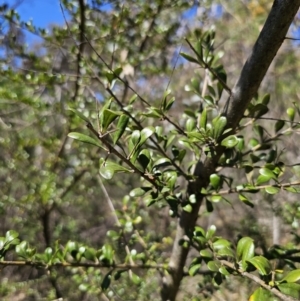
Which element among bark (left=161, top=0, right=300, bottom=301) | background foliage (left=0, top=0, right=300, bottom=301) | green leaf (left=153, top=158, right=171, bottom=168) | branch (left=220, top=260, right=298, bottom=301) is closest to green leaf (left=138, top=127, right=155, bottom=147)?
background foliage (left=0, top=0, right=300, bottom=301)

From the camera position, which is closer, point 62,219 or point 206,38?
point 206,38

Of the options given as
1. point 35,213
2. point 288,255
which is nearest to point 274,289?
point 288,255

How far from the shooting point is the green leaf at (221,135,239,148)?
775mm

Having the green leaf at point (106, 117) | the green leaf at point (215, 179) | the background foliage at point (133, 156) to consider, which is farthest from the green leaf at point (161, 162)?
the green leaf at point (106, 117)

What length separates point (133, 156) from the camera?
0.71m

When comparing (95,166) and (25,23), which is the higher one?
(25,23)

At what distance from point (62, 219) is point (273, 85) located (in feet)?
9.91

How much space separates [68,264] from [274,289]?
1.77 ft

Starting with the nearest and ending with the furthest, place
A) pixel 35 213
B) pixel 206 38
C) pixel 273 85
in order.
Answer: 1. pixel 206 38
2. pixel 35 213
3. pixel 273 85

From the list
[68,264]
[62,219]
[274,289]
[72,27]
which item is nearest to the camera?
[274,289]

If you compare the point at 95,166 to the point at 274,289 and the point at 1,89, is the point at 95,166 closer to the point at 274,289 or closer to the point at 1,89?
the point at 1,89

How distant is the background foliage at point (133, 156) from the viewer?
0.81 meters

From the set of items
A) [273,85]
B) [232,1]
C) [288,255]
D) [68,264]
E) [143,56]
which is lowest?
[68,264]

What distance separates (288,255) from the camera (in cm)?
97
